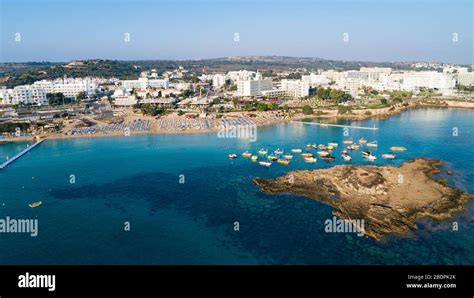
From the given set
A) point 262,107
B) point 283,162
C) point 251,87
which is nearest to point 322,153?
point 283,162

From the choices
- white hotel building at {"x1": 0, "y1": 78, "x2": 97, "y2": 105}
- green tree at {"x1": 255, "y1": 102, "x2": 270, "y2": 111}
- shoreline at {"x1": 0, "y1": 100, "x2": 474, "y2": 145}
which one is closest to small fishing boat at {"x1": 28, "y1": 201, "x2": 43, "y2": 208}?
shoreline at {"x1": 0, "y1": 100, "x2": 474, "y2": 145}

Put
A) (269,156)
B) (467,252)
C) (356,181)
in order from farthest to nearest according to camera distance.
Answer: (269,156), (356,181), (467,252)

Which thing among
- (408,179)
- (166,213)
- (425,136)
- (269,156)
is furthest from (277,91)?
(166,213)

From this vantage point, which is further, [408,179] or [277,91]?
[277,91]

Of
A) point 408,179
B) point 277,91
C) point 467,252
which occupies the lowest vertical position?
point 467,252

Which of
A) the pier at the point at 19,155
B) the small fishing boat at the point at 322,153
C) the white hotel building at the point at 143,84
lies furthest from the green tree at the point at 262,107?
the white hotel building at the point at 143,84

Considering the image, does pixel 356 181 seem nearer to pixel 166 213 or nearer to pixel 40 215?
pixel 166 213
